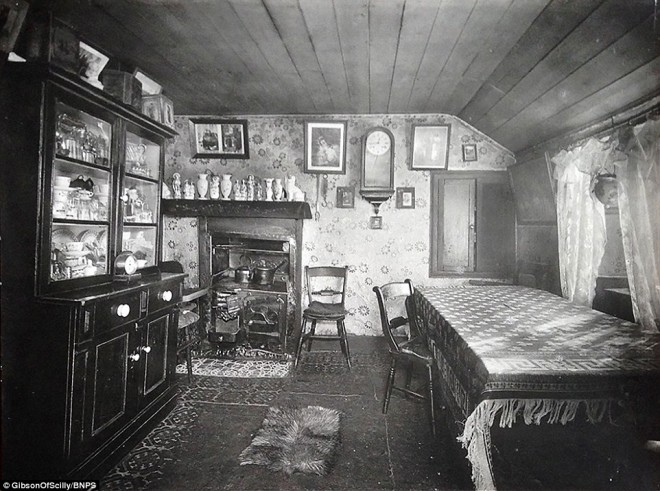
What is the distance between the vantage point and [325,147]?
466 cm

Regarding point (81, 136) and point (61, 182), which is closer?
point (61, 182)

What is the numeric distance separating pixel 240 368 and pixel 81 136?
267 centimetres

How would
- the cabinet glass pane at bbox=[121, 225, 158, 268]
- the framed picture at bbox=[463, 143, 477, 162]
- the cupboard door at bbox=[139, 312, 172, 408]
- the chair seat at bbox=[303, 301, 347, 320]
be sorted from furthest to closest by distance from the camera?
the framed picture at bbox=[463, 143, 477, 162] < the chair seat at bbox=[303, 301, 347, 320] < the cabinet glass pane at bbox=[121, 225, 158, 268] < the cupboard door at bbox=[139, 312, 172, 408]

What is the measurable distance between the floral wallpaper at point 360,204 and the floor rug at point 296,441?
6.13 feet

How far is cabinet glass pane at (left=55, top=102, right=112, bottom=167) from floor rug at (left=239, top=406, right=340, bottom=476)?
7.51ft

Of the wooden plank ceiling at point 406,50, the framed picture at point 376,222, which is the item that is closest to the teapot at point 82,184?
the wooden plank ceiling at point 406,50

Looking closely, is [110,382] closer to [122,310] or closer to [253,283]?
[122,310]

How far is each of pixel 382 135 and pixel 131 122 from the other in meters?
2.77

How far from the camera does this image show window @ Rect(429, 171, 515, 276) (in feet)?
15.3

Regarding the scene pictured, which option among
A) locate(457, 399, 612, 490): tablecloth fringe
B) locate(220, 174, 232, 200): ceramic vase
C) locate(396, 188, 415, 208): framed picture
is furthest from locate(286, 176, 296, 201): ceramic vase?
locate(457, 399, 612, 490): tablecloth fringe

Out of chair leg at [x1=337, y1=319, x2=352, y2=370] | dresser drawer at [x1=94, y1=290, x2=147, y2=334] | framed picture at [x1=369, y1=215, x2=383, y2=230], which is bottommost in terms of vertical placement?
chair leg at [x1=337, y1=319, x2=352, y2=370]

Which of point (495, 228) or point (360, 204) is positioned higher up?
point (360, 204)

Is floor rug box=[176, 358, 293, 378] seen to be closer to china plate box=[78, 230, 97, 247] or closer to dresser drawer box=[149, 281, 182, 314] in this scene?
dresser drawer box=[149, 281, 182, 314]

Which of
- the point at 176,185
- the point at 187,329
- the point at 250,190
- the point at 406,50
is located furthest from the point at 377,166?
the point at 187,329
